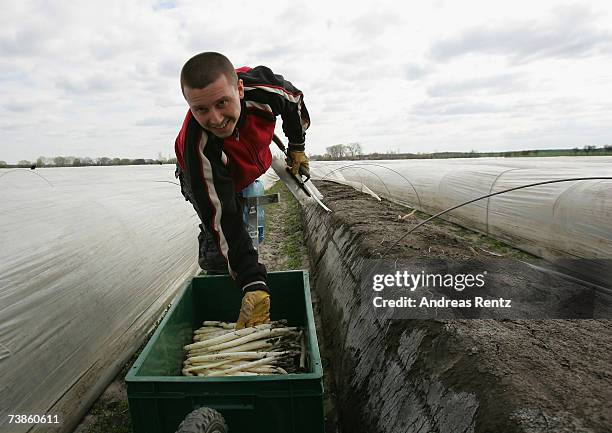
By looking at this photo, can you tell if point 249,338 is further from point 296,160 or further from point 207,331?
point 296,160

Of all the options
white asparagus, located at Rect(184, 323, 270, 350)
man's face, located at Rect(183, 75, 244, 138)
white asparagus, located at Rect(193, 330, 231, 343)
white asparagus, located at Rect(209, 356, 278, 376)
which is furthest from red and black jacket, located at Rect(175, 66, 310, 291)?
white asparagus, located at Rect(193, 330, 231, 343)

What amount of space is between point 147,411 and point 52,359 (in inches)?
48.2

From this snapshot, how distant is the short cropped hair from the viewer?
6.60 feet

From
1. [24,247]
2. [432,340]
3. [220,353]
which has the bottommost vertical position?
[220,353]

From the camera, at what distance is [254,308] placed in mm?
2473

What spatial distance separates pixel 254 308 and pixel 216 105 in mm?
1230

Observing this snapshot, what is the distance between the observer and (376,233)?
382 cm

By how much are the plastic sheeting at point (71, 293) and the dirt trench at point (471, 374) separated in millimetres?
1779

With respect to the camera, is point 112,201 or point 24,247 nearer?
point 24,247

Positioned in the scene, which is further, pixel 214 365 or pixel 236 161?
pixel 236 161

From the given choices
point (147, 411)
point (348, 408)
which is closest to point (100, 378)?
point (147, 411)

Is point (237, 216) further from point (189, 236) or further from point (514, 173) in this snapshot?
point (514, 173)

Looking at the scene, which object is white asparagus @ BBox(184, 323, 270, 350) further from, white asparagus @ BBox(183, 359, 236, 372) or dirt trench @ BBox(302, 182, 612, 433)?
dirt trench @ BBox(302, 182, 612, 433)

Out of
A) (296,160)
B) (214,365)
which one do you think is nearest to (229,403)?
(214,365)
